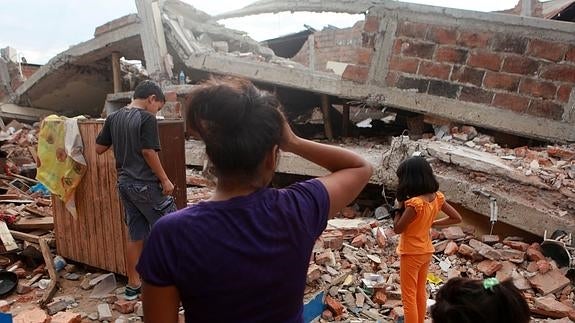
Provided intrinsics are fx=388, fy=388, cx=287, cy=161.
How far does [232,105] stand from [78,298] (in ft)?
10.8

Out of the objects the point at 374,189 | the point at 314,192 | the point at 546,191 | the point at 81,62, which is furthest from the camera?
the point at 81,62

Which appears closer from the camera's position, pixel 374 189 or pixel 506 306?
pixel 506 306

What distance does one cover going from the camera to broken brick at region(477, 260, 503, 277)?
371 cm

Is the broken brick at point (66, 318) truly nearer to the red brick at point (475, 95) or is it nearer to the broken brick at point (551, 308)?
the broken brick at point (551, 308)

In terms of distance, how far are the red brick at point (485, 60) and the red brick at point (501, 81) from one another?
0.29ft

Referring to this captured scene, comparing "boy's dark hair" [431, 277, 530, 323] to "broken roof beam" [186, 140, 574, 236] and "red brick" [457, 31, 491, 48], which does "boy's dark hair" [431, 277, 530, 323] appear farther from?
"red brick" [457, 31, 491, 48]

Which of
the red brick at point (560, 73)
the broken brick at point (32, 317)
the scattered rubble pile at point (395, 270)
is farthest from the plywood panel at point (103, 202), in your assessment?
the red brick at point (560, 73)

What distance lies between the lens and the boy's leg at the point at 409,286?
8.74 feet

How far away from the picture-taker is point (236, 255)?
37.4 inches

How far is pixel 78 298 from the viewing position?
3.43 meters

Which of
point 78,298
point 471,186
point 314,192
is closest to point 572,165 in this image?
point 471,186

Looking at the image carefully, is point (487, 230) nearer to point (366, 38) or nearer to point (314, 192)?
point (366, 38)

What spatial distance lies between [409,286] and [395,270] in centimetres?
118

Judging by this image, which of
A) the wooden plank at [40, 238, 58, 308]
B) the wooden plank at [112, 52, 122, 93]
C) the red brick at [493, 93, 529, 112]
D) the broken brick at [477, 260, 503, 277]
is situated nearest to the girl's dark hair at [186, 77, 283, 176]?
the wooden plank at [40, 238, 58, 308]
